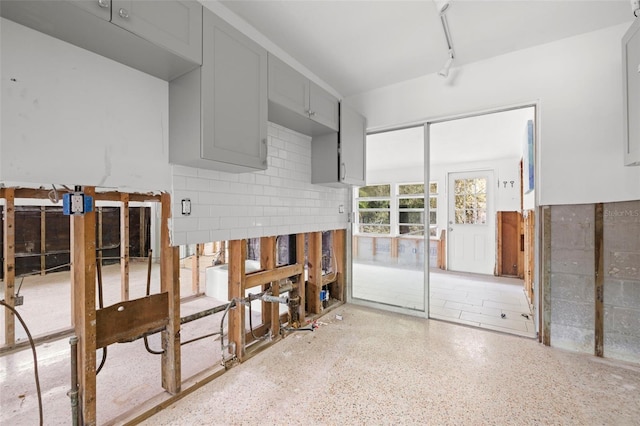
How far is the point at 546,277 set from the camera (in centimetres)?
253

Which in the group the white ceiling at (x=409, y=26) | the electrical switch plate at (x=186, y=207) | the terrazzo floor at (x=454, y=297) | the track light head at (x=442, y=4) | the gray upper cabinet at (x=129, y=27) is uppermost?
the white ceiling at (x=409, y=26)

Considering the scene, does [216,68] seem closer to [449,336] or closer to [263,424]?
[263,424]

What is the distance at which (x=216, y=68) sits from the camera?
170cm

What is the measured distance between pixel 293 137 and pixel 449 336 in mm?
2562

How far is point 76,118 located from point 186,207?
0.73m

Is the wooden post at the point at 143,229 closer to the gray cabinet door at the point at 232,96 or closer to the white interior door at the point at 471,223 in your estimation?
the gray cabinet door at the point at 232,96

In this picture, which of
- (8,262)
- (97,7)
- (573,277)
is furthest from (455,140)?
(8,262)

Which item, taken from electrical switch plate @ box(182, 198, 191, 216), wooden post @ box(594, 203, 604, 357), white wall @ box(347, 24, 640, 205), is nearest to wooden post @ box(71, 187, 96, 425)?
electrical switch plate @ box(182, 198, 191, 216)

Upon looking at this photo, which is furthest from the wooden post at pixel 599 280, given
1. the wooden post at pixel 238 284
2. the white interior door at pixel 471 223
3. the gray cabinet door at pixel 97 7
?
the gray cabinet door at pixel 97 7

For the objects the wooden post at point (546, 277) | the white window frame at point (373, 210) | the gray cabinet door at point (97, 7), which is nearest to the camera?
the gray cabinet door at point (97, 7)

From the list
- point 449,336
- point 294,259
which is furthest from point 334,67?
point 449,336

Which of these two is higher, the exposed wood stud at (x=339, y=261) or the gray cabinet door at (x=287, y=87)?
the gray cabinet door at (x=287, y=87)

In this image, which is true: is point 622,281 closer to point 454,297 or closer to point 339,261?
point 454,297

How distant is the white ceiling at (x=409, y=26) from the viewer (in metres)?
2.10
